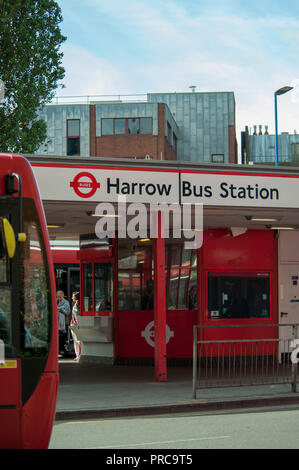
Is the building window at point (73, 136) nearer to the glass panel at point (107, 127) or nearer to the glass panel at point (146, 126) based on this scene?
the glass panel at point (107, 127)

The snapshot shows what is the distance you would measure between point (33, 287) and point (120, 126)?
167 ft

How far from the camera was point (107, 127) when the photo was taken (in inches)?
2258

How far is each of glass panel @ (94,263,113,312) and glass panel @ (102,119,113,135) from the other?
39484mm

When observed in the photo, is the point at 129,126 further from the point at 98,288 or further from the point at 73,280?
the point at 98,288

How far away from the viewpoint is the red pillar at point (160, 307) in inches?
567

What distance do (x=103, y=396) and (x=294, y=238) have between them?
25.0ft

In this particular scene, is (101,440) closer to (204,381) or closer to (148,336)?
(204,381)

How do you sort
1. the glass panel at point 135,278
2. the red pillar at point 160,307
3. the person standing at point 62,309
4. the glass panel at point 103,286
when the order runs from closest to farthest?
the red pillar at point 160,307 < the glass panel at point 135,278 < the glass panel at point 103,286 < the person standing at point 62,309

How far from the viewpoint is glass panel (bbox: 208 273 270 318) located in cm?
1758

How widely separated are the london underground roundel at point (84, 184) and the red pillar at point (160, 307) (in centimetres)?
174

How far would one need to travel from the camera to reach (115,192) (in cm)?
1377

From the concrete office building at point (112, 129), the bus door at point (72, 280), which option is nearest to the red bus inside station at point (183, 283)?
the bus door at point (72, 280)

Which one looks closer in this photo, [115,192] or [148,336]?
[115,192]
